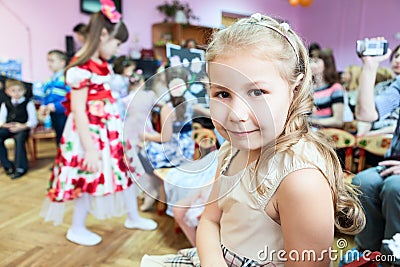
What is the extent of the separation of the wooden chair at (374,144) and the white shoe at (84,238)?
4.83 ft

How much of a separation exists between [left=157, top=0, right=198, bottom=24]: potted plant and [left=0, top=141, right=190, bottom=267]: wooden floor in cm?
366

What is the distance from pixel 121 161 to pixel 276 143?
1.19 m

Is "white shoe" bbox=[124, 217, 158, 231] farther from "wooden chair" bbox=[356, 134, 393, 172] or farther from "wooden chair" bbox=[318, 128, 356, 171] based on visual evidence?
"wooden chair" bbox=[356, 134, 393, 172]

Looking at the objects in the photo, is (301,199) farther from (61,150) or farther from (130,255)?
(61,150)

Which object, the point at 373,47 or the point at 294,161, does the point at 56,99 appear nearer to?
the point at 373,47

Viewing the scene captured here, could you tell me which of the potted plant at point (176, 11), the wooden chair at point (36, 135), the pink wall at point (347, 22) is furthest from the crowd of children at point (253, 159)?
the pink wall at point (347, 22)

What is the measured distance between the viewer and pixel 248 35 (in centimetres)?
57

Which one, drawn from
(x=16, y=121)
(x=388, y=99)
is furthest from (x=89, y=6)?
(x=388, y=99)

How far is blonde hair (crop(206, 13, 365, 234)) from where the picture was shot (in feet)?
1.85

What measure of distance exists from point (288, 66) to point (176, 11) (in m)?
4.85

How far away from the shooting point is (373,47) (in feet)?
4.21

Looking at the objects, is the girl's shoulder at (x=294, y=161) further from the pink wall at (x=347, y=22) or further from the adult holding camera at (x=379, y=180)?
the pink wall at (x=347, y=22)

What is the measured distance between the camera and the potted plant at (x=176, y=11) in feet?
16.5

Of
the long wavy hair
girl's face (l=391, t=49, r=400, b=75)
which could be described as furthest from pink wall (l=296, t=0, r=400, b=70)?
the long wavy hair
